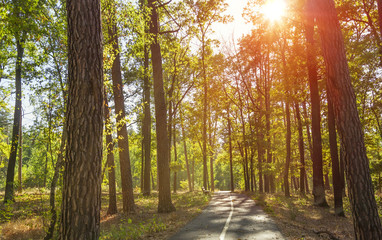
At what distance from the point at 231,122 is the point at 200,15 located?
69.8ft

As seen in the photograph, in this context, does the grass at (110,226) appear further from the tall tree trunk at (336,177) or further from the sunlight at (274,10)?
the sunlight at (274,10)

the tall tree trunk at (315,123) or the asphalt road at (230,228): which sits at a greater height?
the tall tree trunk at (315,123)

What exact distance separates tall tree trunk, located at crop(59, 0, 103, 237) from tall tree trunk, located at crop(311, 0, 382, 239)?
5321mm

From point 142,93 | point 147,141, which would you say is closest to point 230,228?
point 147,141

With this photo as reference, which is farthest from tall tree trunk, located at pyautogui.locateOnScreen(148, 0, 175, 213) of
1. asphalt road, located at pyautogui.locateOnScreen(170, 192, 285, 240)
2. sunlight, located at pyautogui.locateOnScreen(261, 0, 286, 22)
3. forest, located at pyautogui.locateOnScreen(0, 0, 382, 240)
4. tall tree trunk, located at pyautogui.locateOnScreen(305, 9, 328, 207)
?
tall tree trunk, located at pyautogui.locateOnScreen(305, 9, 328, 207)

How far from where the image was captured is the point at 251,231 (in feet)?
28.0

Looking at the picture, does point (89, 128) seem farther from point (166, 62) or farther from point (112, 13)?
point (166, 62)

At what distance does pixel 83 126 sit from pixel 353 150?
5.78 m

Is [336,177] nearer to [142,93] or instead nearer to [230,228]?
[230,228]

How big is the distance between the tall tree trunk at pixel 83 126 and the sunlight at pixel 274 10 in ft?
45.5

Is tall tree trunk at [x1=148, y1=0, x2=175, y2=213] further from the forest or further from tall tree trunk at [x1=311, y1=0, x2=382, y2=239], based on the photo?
tall tree trunk at [x1=311, y1=0, x2=382, y2=239]

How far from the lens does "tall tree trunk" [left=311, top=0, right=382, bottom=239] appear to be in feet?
18.1

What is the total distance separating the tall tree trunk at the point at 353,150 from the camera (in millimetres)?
5527

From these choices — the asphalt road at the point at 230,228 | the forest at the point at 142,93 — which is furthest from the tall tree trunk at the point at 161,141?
the asphalt road at the point at 230,228
